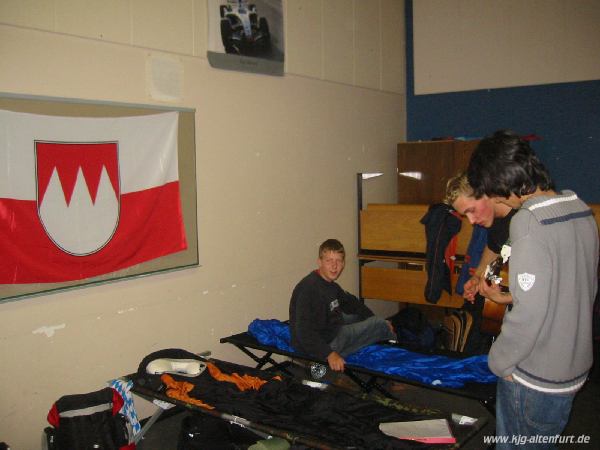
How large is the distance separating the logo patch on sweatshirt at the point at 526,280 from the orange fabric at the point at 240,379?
5.50 feet

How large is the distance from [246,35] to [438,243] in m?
2.08

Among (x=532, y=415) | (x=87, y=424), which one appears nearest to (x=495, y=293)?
(x=532, y=415)

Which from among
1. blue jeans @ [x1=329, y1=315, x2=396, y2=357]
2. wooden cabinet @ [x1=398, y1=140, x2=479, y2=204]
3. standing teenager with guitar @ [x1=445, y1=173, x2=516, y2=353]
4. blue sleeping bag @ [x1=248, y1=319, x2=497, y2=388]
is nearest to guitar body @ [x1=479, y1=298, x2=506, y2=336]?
standing teenager with guitar @ [x1=445, y1=173, x2=516, y2=353]

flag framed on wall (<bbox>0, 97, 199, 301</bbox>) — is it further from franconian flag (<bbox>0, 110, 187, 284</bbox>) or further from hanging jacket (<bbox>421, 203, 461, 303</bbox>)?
hanging jacket (<bbox>421, 203, 461, 303</bbox>)

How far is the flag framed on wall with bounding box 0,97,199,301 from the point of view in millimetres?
2588

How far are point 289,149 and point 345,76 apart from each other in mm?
1027

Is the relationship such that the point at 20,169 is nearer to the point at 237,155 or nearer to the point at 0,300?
the point at 0,300

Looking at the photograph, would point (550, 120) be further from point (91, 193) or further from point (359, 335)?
point (91, 193)

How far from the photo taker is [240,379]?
112 inches

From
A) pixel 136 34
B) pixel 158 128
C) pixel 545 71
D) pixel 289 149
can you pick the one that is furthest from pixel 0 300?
pixel 545 71

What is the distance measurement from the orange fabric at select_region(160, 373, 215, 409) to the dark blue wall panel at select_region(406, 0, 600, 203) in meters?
3.74

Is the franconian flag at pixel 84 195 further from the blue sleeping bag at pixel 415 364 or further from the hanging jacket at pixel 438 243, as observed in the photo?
the hanging jacket at pixel 438 243

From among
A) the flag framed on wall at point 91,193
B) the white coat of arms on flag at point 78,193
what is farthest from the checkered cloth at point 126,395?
the white coat of arms on flag at point 78,193

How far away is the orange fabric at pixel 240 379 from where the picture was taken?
280 centimetres
